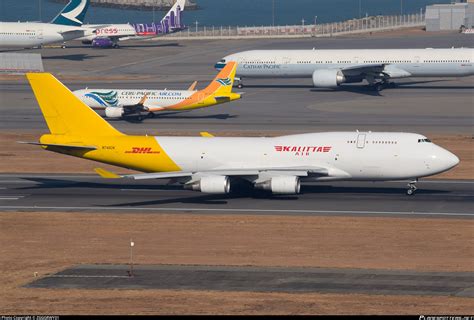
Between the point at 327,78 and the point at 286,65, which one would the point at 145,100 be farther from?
the point at 286,65

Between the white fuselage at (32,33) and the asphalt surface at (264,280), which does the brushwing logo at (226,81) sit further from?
the white fuselage at (32,33)

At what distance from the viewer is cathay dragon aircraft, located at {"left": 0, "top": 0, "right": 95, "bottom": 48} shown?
575ft

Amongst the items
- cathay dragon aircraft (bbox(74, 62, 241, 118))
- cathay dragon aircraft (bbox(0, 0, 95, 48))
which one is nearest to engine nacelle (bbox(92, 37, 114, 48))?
cathay dragon aircraft (bbox(0, 0, 95, 48))

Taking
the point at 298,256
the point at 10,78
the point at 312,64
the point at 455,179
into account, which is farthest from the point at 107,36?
the point at 298,256

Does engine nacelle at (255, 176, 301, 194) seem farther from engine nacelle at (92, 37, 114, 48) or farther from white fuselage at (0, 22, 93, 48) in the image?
engine nacelle at (92, 37, 114, 48)

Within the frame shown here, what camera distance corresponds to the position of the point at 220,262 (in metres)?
48.0

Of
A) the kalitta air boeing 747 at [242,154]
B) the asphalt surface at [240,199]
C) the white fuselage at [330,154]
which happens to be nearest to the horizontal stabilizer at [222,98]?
the asphalt surface at [240,199]

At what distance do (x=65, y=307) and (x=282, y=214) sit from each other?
843 inches

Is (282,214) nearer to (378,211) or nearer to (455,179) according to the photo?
(378,211)

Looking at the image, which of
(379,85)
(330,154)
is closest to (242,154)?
(330,154)

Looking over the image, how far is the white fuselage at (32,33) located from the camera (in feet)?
575

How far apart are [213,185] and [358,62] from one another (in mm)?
68498

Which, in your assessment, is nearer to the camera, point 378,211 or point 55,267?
point 55,267

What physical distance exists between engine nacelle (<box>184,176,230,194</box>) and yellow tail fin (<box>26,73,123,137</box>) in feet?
25.4
